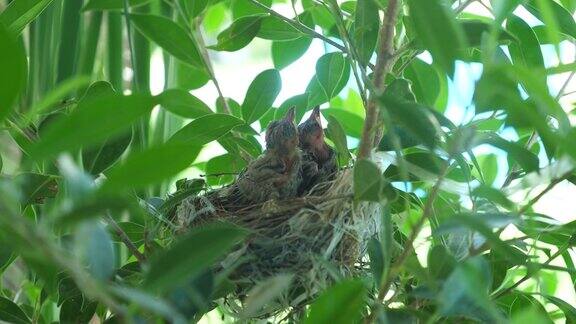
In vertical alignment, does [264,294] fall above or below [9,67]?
below

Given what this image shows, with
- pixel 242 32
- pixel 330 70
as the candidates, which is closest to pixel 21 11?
pixel 242 32

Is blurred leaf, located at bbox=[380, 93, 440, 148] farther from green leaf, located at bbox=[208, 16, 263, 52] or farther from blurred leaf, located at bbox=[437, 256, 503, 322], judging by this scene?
green leaf, located at bbox=[208, 16, 263, 52]

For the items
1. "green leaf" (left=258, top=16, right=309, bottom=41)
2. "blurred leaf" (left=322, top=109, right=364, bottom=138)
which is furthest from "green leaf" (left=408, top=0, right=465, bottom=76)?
"blurred leaf" (left=322, top=109, right=364, bottom=138)

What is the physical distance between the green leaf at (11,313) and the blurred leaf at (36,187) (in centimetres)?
14

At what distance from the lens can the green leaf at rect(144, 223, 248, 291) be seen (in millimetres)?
557

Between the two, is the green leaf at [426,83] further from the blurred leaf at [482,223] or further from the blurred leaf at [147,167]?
the blurred leaf at [147,167]

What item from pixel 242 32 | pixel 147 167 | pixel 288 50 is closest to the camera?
pixel 147 167

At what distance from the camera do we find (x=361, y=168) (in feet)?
2.59

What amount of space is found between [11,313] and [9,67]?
1.98ft

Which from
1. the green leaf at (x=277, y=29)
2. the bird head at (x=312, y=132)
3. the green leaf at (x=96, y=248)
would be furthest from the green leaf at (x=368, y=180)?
the bird head at (x=312, y=132)

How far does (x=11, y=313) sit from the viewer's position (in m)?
1.03

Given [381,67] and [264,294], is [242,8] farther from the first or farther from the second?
[264,294]

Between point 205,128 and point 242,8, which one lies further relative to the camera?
point 242,8

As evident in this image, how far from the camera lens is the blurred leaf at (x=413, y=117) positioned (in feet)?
2.08
